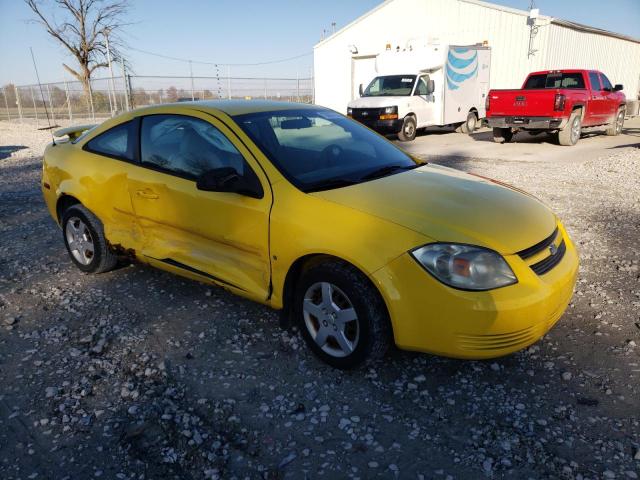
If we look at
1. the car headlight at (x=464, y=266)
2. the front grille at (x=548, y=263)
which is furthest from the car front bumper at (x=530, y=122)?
the car headlight at (x=464, y=266)

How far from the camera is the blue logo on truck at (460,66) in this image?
626 inches

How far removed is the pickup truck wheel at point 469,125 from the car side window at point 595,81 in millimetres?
4416

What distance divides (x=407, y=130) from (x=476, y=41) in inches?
367

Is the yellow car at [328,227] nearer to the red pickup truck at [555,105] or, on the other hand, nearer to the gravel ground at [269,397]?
the gravel ground at [269,397]

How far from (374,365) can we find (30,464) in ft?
6.11

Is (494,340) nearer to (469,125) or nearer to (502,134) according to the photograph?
(502,134)

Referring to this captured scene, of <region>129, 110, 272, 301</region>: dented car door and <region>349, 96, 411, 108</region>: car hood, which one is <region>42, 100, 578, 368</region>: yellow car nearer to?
<region>129, 110, 272, 301</region>: dented car door

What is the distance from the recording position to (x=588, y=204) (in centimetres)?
680

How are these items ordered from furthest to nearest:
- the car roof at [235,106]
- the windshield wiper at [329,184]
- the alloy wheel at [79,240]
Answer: the alloy wheel at [79,240] < the car roof at [235,106] < the windshield wiper at [329,184]

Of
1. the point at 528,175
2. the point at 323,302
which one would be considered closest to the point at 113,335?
the point at 323,302

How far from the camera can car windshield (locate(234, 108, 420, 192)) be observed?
310 centimetres

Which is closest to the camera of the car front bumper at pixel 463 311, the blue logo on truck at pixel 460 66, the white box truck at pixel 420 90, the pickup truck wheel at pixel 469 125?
the car front bumper at pixel 463 311

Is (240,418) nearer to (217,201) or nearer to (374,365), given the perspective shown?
(374,365)

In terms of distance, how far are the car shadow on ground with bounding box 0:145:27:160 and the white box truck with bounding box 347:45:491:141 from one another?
9873 mm
